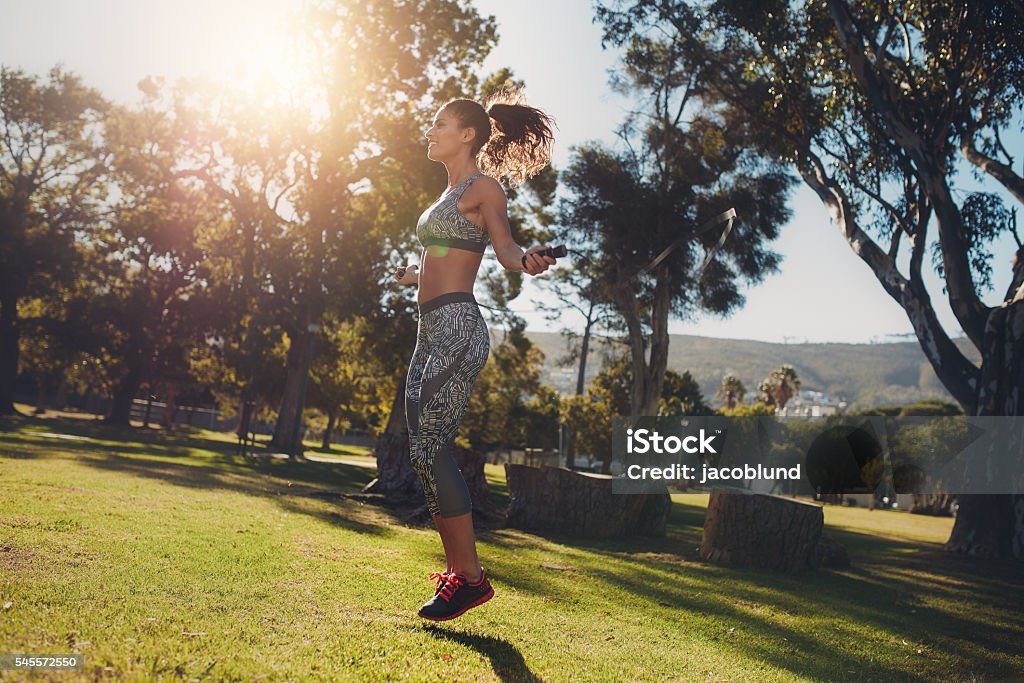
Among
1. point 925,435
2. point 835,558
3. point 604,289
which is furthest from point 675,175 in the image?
point 925,435

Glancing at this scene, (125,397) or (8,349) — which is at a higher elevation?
(8,349)

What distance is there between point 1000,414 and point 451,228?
38.4 feet

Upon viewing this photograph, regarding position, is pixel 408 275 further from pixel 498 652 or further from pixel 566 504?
pixel 566 504

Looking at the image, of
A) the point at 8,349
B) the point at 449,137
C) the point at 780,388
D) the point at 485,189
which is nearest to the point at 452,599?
the point at 485,189

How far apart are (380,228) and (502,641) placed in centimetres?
2506

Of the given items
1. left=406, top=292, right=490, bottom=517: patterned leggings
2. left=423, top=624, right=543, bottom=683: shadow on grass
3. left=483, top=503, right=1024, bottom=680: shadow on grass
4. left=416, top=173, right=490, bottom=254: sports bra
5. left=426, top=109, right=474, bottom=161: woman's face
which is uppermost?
left=426, top=109, right=474, bottom=161: woman's face

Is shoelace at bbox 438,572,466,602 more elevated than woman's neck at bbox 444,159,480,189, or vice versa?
woman's neck at bbox 444,159,480,189

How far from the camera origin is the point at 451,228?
3629mm

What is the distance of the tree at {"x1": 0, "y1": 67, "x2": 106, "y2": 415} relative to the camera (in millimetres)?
27938

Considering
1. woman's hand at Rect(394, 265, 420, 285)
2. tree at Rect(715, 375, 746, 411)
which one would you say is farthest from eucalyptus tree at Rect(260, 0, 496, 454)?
tree at Rect(715, 375, 746, 411)

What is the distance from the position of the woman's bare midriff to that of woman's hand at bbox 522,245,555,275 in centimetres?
64

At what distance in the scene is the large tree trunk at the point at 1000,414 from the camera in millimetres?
11758

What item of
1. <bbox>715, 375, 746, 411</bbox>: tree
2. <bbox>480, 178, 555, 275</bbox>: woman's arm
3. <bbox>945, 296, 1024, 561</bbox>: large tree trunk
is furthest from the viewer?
<bbox>715, 375, 746, 411</bbox>: tree

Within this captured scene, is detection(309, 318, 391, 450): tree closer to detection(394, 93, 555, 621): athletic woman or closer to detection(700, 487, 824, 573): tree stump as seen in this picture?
detection(700, 487, 824, 573): tree stump
